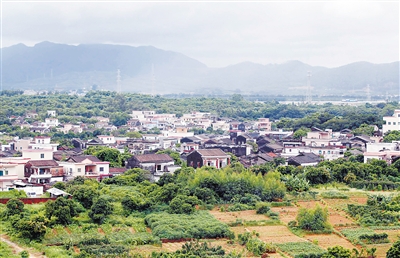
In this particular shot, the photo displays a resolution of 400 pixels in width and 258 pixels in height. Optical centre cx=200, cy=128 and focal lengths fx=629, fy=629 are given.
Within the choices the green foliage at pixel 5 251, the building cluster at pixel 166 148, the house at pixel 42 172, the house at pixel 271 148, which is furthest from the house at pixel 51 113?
the green foliage at pixel 5 251

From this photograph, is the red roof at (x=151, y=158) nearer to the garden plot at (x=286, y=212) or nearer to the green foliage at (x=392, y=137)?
the garden plot at (x=286, y=212)

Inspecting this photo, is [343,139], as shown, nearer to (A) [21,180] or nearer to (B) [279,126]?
(B) [279,126]

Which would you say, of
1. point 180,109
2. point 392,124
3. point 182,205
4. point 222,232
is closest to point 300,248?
point 222,232

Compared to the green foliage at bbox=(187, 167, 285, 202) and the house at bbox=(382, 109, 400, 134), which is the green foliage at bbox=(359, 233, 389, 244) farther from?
the house at bbox=(382, 109, 400, 134)

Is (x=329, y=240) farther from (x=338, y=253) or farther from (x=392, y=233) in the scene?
(x=338, y=253)

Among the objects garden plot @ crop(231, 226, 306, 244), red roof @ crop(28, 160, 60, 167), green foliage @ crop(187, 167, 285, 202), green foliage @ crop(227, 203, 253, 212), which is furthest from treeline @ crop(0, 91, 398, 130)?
garden plot @ crop(231, 226, 306, 244)

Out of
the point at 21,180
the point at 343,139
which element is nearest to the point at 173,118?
the point at 343,139

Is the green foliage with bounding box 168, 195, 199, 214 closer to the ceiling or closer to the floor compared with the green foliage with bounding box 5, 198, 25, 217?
closer to the floor
